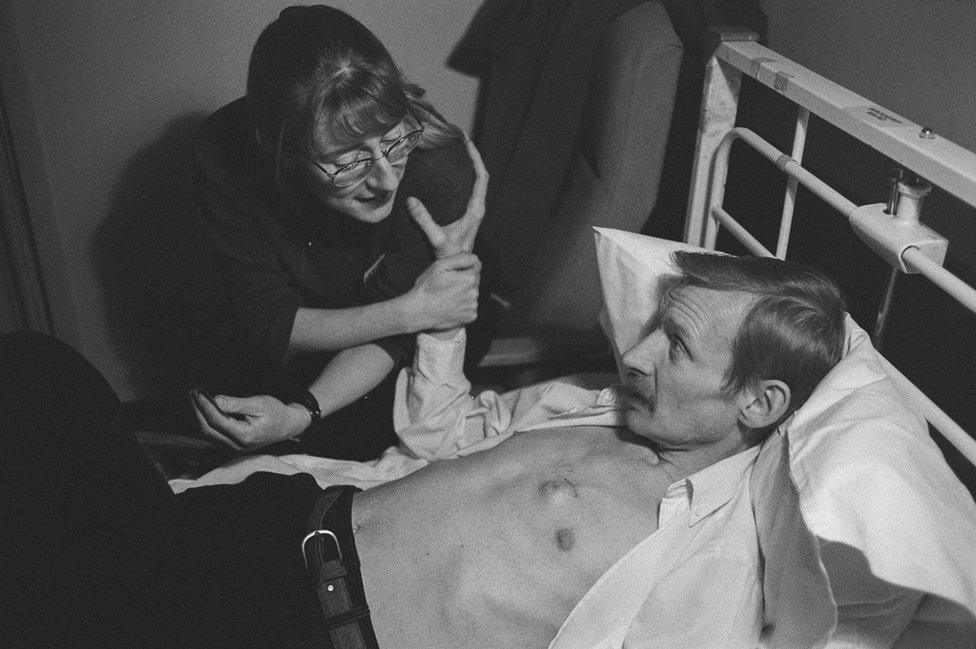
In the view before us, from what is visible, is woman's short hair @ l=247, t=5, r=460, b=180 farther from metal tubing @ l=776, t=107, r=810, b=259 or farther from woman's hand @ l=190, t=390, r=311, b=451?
metal tubing @ l=776, t=107, r=810, b=259

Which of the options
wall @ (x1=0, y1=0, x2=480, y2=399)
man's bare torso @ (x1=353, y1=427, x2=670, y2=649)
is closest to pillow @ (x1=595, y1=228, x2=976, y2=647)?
man's bare torso @ (x1=353, y1=427, x2=670, y2=649)

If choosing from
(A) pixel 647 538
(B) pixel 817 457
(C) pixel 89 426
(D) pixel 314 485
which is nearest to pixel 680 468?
(A) pixel 647 538

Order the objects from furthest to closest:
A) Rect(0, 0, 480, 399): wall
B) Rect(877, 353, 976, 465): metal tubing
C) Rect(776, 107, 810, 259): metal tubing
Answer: Rect(0, 0, 480, 399): wall → Rect(776, 107, 810, 259): metal tubing → Rect(877, 353, 976, 465): metal tubing

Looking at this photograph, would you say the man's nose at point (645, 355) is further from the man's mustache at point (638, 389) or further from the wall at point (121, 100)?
the wall at point (121, 100)

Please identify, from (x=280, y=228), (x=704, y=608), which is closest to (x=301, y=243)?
(x=280, y=228)

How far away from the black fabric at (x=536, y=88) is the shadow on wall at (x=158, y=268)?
0.80 m

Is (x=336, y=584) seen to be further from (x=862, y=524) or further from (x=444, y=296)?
(x=862, y=524)

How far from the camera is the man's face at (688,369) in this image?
4.00 ft

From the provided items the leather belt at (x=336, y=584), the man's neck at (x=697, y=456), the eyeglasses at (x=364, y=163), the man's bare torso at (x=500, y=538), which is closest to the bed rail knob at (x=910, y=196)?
the man's neck at (x=697, y=456)

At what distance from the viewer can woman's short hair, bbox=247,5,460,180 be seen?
52.9 inches

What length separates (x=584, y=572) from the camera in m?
1.23

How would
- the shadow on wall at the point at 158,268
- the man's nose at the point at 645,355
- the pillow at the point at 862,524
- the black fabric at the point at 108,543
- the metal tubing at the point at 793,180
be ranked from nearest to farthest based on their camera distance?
the pillow at the point at 862,524
the black fabric at the point at 108,543
the man's nose at the point at 645,355
the metal tubing at the point at 793,180
the shadow on wall at the point at 158,268

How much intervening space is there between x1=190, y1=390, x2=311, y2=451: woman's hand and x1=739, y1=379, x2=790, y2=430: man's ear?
0.79 metres

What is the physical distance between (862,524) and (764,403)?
0.34 metres
